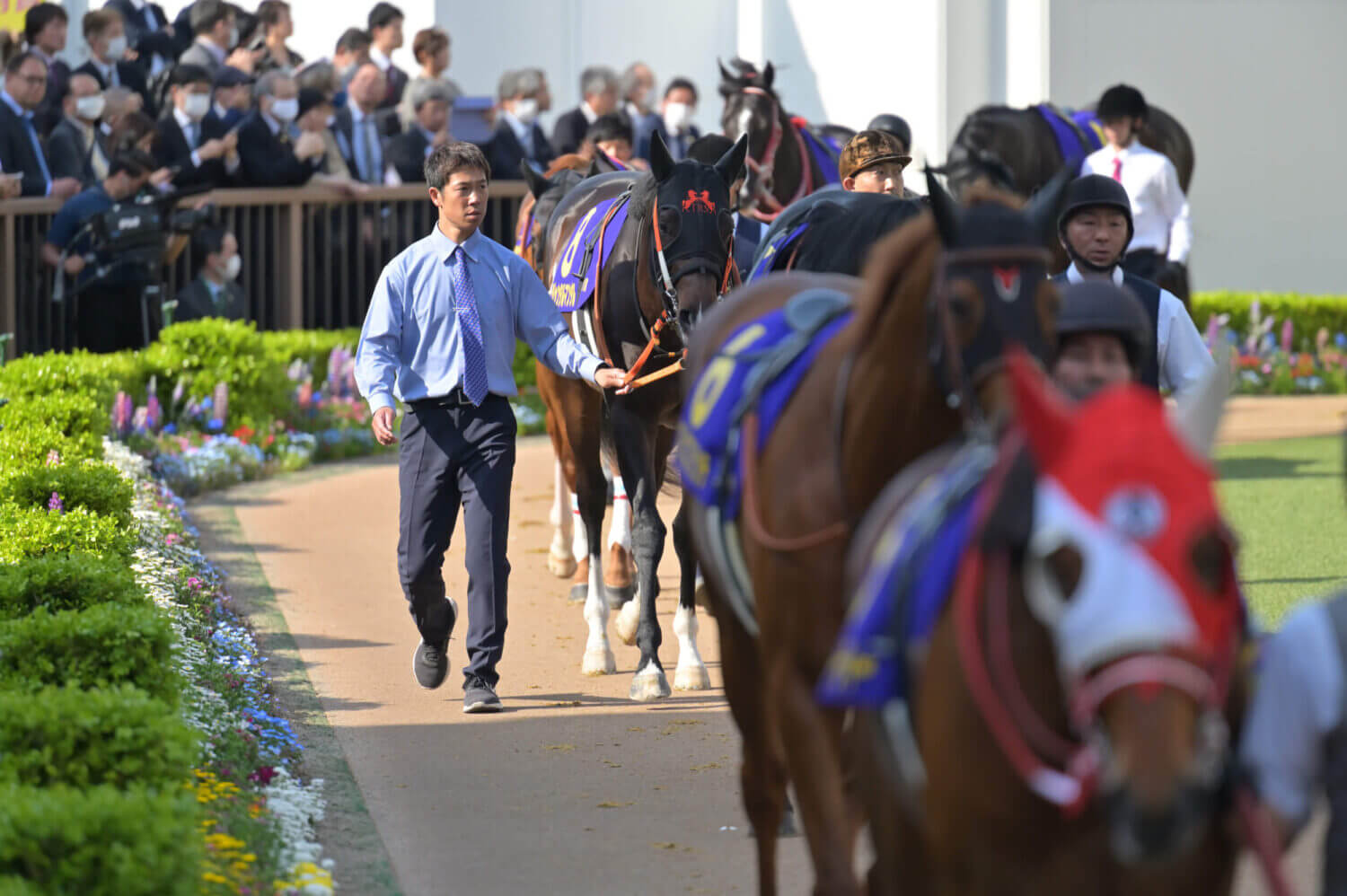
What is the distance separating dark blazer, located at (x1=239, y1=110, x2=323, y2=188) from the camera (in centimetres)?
1371

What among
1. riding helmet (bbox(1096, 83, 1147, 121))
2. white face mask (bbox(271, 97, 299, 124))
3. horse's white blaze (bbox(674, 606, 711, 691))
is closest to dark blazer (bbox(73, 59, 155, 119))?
white face mask (bbox(271, 97, 299, 124))

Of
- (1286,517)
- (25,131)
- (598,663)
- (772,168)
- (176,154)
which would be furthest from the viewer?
(176,154)

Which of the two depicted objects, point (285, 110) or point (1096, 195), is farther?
point (285, 110)

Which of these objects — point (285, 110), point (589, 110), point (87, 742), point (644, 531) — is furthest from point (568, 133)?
point (87, 742)

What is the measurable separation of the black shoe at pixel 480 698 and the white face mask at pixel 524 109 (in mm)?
9886

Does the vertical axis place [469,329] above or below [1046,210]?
below

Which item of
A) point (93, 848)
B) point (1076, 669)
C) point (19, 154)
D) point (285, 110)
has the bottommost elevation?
point (93, 848)

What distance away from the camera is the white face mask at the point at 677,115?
54.7ft

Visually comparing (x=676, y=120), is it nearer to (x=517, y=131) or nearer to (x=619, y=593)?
(x=517, y=131)

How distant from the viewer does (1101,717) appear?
2.23m

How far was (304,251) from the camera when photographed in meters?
14.6

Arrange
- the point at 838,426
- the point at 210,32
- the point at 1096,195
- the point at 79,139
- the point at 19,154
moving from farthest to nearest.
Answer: the point at 210,32 → the point at 79,139 → the point at 19,154 → the point at 1096,195 → the point at 838,426

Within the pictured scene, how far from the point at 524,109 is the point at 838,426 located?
1278 cm

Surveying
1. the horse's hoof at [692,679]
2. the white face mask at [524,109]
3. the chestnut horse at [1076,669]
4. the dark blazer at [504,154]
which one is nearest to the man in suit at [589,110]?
the dark blazer at [504,154]
